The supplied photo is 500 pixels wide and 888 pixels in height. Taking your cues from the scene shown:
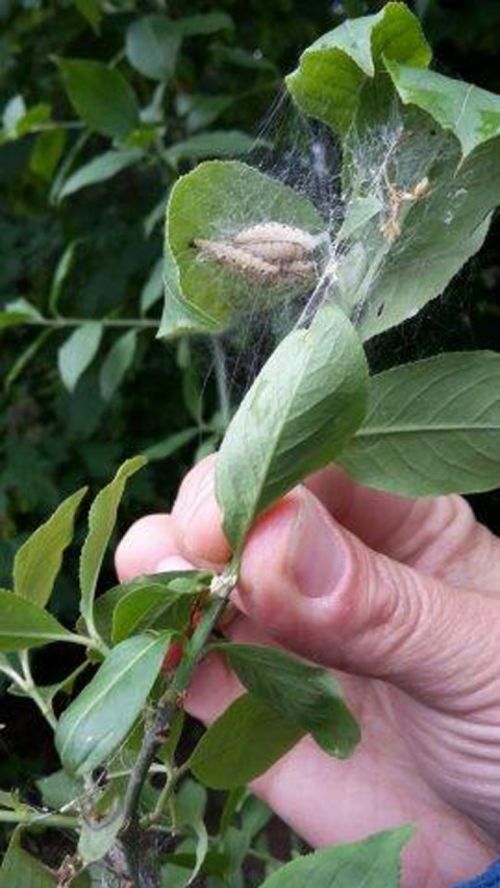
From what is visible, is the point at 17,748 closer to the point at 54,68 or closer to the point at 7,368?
the point at 7,368

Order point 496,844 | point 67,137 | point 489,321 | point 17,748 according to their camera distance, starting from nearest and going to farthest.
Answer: point 496,844 → point 17,748 → point 67,137 → point 489,321

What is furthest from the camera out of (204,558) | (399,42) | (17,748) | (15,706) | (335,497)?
(17,748)

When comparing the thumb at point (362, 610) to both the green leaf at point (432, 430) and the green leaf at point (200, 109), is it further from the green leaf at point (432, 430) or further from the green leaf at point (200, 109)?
the green leaf at point (200, 109)

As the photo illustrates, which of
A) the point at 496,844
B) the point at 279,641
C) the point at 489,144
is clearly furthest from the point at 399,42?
the point at 496,844

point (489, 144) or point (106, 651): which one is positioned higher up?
point (489, 144)

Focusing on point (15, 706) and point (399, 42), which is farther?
point (15, 706)

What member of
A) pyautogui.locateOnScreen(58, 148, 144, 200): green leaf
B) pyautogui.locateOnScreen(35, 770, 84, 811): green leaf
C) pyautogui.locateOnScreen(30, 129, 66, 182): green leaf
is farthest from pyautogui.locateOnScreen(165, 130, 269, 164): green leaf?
pyautogui.locateOnScreen(35, 770, 84, 811): green leaf
